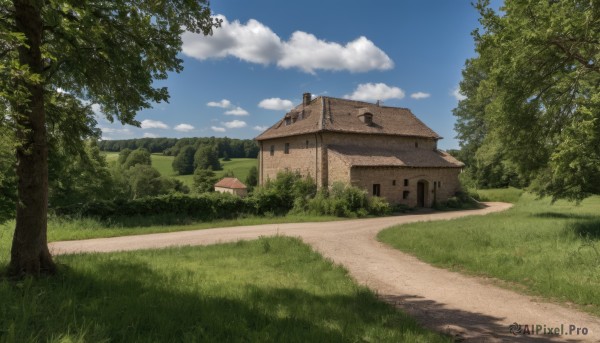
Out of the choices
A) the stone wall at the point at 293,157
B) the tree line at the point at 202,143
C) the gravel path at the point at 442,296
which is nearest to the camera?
the gravel path at the point at 442,296

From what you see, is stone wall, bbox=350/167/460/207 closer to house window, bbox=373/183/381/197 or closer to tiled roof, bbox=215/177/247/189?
house window, bbox=373/183/381/197

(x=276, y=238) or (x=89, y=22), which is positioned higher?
(x=89, y=22)

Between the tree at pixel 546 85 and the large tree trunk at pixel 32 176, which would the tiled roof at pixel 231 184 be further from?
the large tree trunk at pixel 32 176

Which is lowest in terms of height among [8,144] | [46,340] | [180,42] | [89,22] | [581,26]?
[46,340]

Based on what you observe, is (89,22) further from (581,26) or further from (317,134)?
(317,134)

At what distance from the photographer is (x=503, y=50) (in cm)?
1002

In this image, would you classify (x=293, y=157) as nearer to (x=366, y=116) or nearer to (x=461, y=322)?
(x=366, y=116)

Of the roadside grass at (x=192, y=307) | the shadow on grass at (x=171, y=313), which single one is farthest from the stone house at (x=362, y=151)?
the shadow on grass at (x=171, y=313)

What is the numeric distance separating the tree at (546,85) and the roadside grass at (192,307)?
6925 mm

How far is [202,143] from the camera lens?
316 ft

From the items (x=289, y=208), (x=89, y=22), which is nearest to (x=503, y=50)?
(x=89, y=22)

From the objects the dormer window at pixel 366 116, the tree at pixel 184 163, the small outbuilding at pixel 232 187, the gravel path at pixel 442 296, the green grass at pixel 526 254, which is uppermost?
the dormer window at pixel 366 116

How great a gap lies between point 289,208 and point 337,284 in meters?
17.5

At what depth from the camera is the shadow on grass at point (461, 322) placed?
547cm
